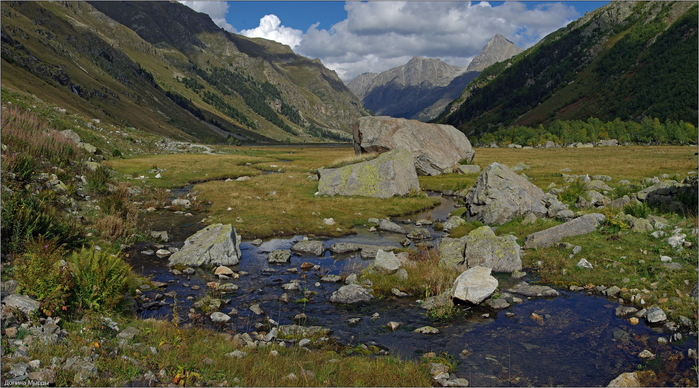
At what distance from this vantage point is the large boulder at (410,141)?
50.1 meters

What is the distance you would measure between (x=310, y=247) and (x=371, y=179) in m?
16.9

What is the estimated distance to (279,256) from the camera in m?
18.5

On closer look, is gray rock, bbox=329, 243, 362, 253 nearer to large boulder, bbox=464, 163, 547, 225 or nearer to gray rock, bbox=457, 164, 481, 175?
large boulder, bbox=464, 163, 547, 225

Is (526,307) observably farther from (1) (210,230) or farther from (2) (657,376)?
(1) (210,230)

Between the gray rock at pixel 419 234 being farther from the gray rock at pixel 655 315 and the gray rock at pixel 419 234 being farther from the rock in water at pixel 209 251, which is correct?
the gray rock at pixel 655 315

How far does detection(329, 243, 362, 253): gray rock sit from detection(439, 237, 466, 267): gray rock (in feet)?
15.4

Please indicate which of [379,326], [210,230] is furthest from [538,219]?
[210,230]

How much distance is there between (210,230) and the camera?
62.7 feet

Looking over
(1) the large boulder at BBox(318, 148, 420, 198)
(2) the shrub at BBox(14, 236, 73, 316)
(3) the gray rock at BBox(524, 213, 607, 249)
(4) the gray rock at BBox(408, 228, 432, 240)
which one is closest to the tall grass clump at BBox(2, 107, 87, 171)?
(2) the shrub at BBox(14, 236, 73, 316)

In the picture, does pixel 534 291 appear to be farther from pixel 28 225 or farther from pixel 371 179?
pixel 371 179

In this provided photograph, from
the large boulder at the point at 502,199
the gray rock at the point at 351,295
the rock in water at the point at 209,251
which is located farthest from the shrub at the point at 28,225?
the large boulder at the point at 502,199

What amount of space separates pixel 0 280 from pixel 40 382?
538cm

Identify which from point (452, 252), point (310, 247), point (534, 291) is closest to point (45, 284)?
point (310, 247)

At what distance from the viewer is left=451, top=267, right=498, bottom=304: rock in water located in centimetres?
1317
